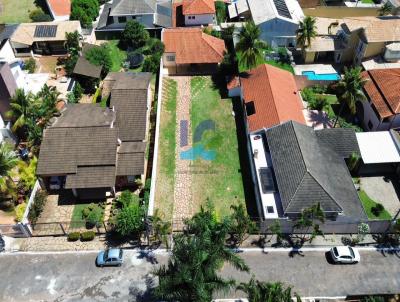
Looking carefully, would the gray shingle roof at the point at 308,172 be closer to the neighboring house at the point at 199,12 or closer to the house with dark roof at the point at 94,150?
the house with dark roof at the point at 94,150

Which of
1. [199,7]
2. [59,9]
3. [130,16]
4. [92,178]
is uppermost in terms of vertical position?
[199,7]

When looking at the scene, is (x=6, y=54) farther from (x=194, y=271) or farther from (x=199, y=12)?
(x=194, y=271)

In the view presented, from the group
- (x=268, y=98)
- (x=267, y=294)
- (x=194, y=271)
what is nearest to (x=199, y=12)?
(x=268, y=98)

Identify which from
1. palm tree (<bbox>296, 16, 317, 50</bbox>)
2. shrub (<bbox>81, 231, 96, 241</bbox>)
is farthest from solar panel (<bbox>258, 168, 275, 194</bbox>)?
palm tree (<bbox>296, 16, 317, 50</bbox>)

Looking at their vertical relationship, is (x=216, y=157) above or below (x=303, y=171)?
below

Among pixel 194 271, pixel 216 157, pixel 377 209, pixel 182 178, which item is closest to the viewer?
pixel 194 271

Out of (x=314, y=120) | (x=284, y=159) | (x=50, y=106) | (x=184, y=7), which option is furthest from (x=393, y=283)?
(x=184, y=7)

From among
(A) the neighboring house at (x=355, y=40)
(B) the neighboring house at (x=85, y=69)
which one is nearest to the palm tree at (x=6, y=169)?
(B) the neighboring house at (x=85, y=69)

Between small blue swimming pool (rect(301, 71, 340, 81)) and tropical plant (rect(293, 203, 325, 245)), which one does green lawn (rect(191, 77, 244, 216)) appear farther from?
small blue swimming pool (rect(301, 71, 340, 81))
